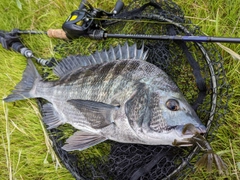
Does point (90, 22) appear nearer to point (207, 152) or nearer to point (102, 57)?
point (102, 57)

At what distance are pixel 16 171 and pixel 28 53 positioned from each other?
1171mm

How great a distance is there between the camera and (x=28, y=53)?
3.03m

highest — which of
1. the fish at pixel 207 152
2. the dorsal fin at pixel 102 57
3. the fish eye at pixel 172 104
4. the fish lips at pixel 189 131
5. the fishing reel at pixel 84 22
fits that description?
the fishing reel at pixel 84 22

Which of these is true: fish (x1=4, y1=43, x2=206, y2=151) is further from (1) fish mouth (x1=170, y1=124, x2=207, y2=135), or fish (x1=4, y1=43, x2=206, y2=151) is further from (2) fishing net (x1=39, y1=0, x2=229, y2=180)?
(2) fishing net (x1=39, y1=0, x2=229, y2=180)

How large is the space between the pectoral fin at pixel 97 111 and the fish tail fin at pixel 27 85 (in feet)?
2.53

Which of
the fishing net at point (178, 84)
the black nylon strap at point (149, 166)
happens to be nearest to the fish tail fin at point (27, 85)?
the fishing net at point (178, 84)

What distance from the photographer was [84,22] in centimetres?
260

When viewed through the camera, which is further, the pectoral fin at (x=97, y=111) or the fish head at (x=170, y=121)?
the pectoral fin at (x=97, y=111)

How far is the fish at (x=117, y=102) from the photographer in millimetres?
1846

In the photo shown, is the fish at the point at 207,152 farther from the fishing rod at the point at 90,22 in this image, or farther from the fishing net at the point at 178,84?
the fishing rod at the point at 90,22

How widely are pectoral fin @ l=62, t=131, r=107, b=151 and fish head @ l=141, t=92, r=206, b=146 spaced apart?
0.47m

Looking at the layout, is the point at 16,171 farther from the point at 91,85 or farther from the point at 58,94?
the point at 91,85

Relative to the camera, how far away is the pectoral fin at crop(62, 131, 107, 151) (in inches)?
87.4

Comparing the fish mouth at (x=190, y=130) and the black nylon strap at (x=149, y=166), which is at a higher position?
the fish mouth at (x=190, y=130)
